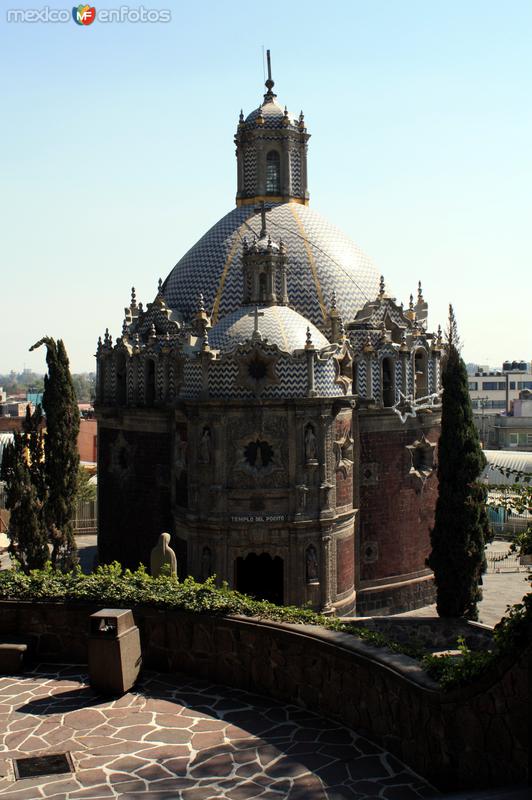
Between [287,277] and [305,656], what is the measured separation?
767 inches

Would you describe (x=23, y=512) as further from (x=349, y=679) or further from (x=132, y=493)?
(x=349, y=679)

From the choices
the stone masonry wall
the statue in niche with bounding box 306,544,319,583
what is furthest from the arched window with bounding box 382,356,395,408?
the stone masonry wall

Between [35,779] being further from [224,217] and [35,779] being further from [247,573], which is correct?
[224,217]

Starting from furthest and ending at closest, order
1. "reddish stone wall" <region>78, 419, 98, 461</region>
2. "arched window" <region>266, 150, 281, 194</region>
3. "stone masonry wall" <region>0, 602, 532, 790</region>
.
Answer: "reddish stone wall" <region>78, 419, 98, 461</region> → "arched window" <region>266, 150, 281, 194</region> → "stone masonry wall" <region>0, 602, 532, 790</region>

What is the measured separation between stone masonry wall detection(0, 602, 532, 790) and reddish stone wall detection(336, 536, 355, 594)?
13054mm

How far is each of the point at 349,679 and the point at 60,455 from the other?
63.1ft

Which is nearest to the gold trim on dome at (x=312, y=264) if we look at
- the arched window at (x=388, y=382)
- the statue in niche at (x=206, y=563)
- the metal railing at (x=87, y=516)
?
the arched window at (x=388, y=382)

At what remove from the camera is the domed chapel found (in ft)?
76.3

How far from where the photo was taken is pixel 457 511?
2381 cm

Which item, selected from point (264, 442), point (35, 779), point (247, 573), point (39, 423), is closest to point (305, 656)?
point (35, 779)

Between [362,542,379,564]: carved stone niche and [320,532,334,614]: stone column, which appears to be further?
[362,542,379,564]: carved stone niche

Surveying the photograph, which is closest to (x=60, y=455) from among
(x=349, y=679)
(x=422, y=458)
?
(x=422, y=458)

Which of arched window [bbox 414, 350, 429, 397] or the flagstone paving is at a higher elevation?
arched window [bbox 414, 350, 429, 397]

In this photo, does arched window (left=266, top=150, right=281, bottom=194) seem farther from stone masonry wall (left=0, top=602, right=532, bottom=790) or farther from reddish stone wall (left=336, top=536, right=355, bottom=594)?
stone masonry wall (left=0, top=602, right=532, bottom=790)
